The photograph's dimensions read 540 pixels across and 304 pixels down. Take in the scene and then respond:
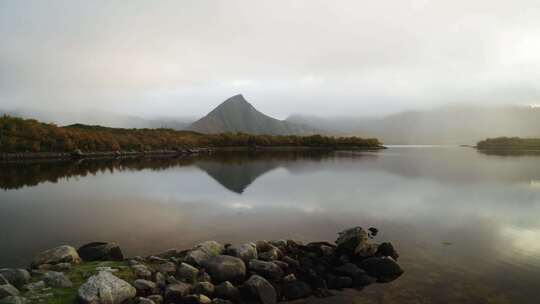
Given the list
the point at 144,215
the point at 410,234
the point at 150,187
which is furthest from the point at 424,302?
the point at 150,187

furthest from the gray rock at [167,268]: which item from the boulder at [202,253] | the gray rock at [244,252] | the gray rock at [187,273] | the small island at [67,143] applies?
the small island at [67,143]

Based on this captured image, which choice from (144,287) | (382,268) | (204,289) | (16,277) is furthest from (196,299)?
(382,268)

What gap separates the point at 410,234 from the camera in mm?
20562

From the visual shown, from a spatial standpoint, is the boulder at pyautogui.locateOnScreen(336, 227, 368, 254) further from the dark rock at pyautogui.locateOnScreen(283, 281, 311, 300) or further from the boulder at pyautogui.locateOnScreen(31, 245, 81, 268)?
the boulder at pyautogui.locateOnScreen(31, 245, 81, 268)

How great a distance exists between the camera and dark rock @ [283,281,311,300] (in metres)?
12.2

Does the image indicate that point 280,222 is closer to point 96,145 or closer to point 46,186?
point 46,186

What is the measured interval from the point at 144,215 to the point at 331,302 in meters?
17.3

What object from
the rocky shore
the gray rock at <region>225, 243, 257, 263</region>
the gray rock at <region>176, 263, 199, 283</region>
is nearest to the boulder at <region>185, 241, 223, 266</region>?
the rocky shore

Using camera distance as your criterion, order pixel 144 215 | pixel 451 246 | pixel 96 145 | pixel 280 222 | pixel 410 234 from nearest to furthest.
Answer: pixel 451 246, pixel 410 234, pixel 280 222, pixel 144 215, pixel 96 145

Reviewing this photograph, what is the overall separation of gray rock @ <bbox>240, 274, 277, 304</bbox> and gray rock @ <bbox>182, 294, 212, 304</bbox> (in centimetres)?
138

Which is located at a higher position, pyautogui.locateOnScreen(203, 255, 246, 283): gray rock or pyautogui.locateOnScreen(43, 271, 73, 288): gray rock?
pyautogui.locateOnScreen(43, 271, 73, 288): gray rock

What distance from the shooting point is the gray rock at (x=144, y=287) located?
11573 millimetres

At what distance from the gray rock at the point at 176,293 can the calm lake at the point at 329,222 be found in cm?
567

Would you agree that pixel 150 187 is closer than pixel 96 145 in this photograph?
Yes
